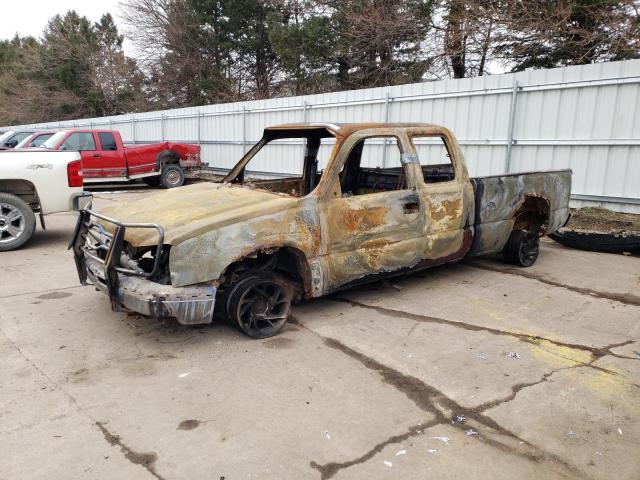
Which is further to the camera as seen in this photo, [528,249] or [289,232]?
[528,249]

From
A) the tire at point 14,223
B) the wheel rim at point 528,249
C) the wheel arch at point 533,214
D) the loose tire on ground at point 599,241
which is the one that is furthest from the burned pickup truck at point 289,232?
the tire at point 14,223

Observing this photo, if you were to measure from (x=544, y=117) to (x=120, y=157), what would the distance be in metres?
11.0

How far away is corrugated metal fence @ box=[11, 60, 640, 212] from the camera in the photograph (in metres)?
8.37

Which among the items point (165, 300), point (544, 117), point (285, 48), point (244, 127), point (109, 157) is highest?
point (285, 48)

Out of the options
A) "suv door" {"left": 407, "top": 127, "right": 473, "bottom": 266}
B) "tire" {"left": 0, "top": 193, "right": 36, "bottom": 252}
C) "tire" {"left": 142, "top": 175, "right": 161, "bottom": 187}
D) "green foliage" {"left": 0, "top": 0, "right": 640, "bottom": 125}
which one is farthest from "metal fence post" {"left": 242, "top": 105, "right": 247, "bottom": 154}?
"suv door" {"left": 407, "top": 127, "right": 473, "bottom": 266}

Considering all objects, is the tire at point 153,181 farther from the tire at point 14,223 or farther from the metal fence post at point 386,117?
the tire at point 14,223

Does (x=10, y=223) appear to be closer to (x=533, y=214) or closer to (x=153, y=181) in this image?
(x=533, y=214)

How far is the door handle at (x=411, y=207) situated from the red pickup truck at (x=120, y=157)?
11.0 m

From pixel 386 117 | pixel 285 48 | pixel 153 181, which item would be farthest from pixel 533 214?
pixel 285 48

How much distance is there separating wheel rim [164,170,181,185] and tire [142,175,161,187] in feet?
0.98

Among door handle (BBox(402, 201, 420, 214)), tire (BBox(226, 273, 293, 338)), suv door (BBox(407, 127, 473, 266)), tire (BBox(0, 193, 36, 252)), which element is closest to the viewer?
tire (BBox(226, 273, 293, 338))

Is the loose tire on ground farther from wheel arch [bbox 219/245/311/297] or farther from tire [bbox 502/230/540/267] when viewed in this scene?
wheel arch [bbox 219/245/311/297]

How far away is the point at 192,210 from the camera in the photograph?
14.2 feet

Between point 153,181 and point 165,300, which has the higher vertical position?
point 165,300
